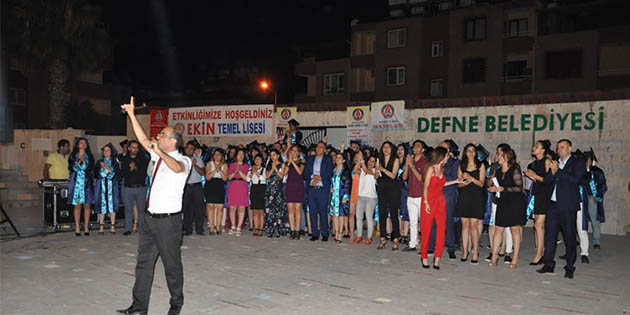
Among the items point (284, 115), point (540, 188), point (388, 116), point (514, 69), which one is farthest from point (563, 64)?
point (540, 188)

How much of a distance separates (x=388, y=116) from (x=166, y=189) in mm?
10114

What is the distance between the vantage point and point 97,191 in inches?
398

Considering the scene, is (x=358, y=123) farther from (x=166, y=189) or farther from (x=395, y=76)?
(x=395, y=76)

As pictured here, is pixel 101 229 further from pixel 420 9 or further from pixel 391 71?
pixel 420 9

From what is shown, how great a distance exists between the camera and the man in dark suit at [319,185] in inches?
393

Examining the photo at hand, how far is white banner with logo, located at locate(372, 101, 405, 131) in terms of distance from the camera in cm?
1426

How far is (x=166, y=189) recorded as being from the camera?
511 centimetres

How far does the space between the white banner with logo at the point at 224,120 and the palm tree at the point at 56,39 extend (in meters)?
6.13

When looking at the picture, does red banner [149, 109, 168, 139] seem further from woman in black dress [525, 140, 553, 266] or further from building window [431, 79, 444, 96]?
building window [431, 79, 444, 96]

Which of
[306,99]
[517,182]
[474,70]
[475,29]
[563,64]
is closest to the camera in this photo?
[517,182]

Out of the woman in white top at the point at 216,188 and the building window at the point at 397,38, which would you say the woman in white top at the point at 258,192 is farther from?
the building window at the point at 397,38

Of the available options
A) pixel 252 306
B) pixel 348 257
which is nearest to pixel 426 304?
pixel 252 306

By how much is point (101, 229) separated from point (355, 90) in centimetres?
2662

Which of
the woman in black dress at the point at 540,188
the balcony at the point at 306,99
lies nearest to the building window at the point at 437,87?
the balcony at the point at 306,99
